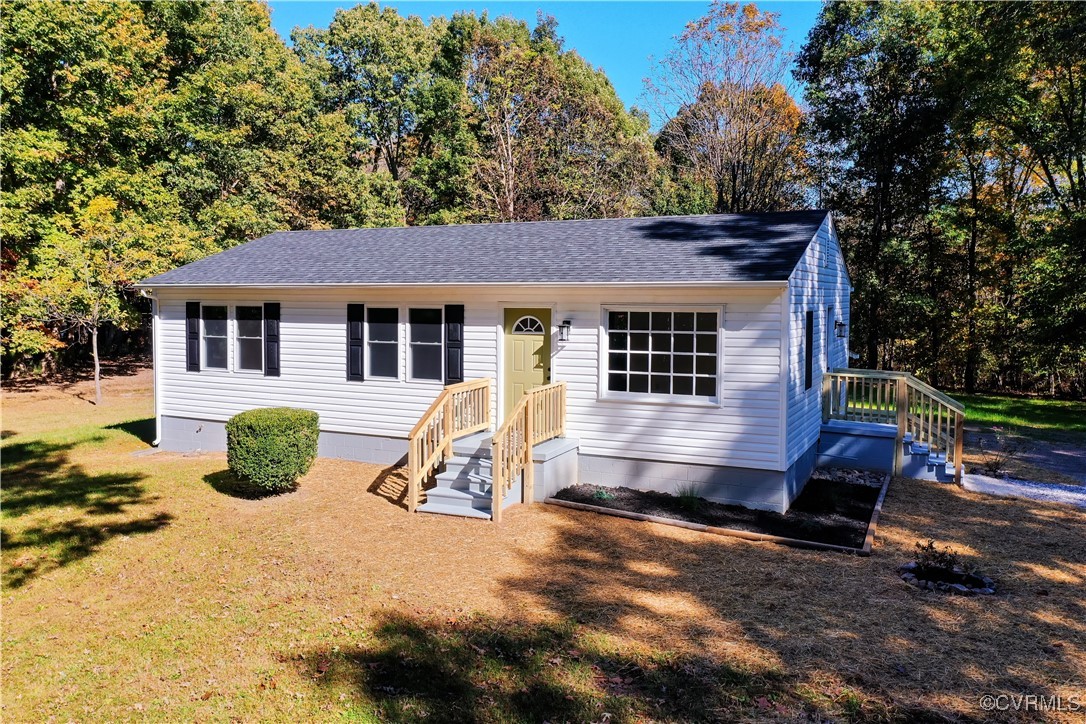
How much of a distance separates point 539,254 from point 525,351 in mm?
1864

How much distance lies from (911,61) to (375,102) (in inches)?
868

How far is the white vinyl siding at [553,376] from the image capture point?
344 inches

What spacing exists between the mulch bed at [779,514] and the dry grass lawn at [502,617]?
0.42 m

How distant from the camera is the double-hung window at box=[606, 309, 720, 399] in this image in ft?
29.8

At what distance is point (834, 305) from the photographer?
1295cm

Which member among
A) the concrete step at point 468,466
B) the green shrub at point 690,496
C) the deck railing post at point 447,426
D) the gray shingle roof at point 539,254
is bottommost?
the green shrub at point 690,496

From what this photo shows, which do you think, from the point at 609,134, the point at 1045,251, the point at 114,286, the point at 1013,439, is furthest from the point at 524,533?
the point at 609,134

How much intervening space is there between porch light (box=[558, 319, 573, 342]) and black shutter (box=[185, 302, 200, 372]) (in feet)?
24.0

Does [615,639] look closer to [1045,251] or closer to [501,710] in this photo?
[501,710]

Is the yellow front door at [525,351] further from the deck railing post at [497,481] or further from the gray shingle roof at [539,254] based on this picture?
the deck railing post at [497,481]

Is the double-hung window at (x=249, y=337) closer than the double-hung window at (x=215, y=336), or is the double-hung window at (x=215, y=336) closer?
the double-hung window at (x=249, y=337)

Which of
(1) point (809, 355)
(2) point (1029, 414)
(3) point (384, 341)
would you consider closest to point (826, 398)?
(1) point (809, 355)
